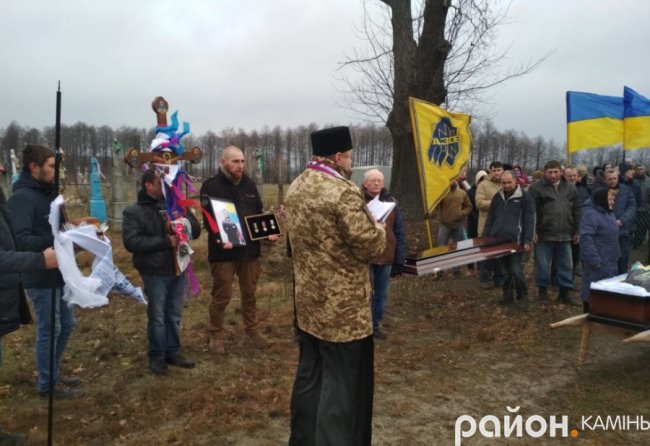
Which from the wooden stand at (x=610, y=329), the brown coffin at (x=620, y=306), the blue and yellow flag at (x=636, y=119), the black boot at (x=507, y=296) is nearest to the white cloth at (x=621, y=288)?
the brown coffin at (x=620, y=306)

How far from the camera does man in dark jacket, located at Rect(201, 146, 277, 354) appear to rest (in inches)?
192

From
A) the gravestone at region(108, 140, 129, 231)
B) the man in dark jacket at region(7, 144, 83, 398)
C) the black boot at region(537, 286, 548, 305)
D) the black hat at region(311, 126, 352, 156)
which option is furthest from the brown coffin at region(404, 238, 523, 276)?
the gravestone at region(108, 140, 129, 231)

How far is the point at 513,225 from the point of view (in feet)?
21.9

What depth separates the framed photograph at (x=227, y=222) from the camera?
4.74m

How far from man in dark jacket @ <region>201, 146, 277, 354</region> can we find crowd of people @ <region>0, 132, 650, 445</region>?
12 mm

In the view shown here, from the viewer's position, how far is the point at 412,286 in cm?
817

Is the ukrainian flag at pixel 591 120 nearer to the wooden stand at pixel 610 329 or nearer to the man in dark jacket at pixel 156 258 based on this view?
the wooden stand at pixel 610 329

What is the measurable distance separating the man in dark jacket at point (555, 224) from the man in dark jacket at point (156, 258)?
4851mm

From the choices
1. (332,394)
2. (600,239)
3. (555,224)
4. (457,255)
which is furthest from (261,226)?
Result: (555,224)

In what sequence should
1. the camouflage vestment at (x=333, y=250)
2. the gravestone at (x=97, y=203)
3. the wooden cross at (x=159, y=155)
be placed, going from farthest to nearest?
the gravestone at (x=97, y=203)
the wooden cross at (x=159, y=155)
the camouflage vestment at (x=333, y=250)

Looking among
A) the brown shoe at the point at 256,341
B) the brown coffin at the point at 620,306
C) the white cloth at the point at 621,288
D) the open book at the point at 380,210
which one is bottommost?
the brown shoe at the point at 256,341

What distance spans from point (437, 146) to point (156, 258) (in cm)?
400

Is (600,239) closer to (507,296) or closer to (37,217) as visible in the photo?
(507,296)

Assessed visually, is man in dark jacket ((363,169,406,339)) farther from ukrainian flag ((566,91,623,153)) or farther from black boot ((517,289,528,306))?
ukrainian flag ((566,91,623,153))
